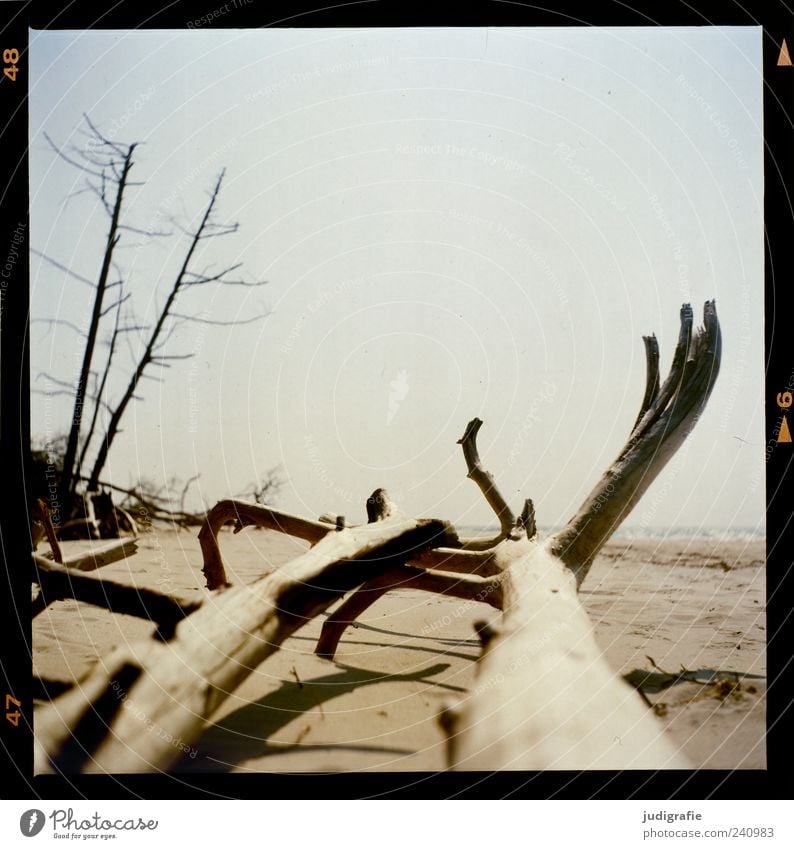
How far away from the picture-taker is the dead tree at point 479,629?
2652 mm

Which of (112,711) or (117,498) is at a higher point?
A: (117,498)

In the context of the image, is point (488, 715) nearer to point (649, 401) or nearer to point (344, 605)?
point (344, 605)

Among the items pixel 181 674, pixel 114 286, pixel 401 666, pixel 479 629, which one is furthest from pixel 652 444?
pixel 114 286

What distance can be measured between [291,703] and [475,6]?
2.97m

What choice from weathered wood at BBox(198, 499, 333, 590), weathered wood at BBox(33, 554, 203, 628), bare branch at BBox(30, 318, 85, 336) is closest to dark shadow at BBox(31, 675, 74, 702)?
weathered wood at BBox(33, 554, 203, 628)

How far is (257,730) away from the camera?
117 inches

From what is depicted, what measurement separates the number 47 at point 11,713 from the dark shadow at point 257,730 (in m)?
0.71

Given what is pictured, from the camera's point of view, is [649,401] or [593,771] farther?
[649,401]

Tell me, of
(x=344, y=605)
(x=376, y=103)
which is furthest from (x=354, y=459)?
(x=376, y=103)

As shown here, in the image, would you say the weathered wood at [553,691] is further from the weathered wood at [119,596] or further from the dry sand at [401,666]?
the weathered wood at [119,596]

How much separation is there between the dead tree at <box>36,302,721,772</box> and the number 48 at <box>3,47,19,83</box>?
2066 millimetres
